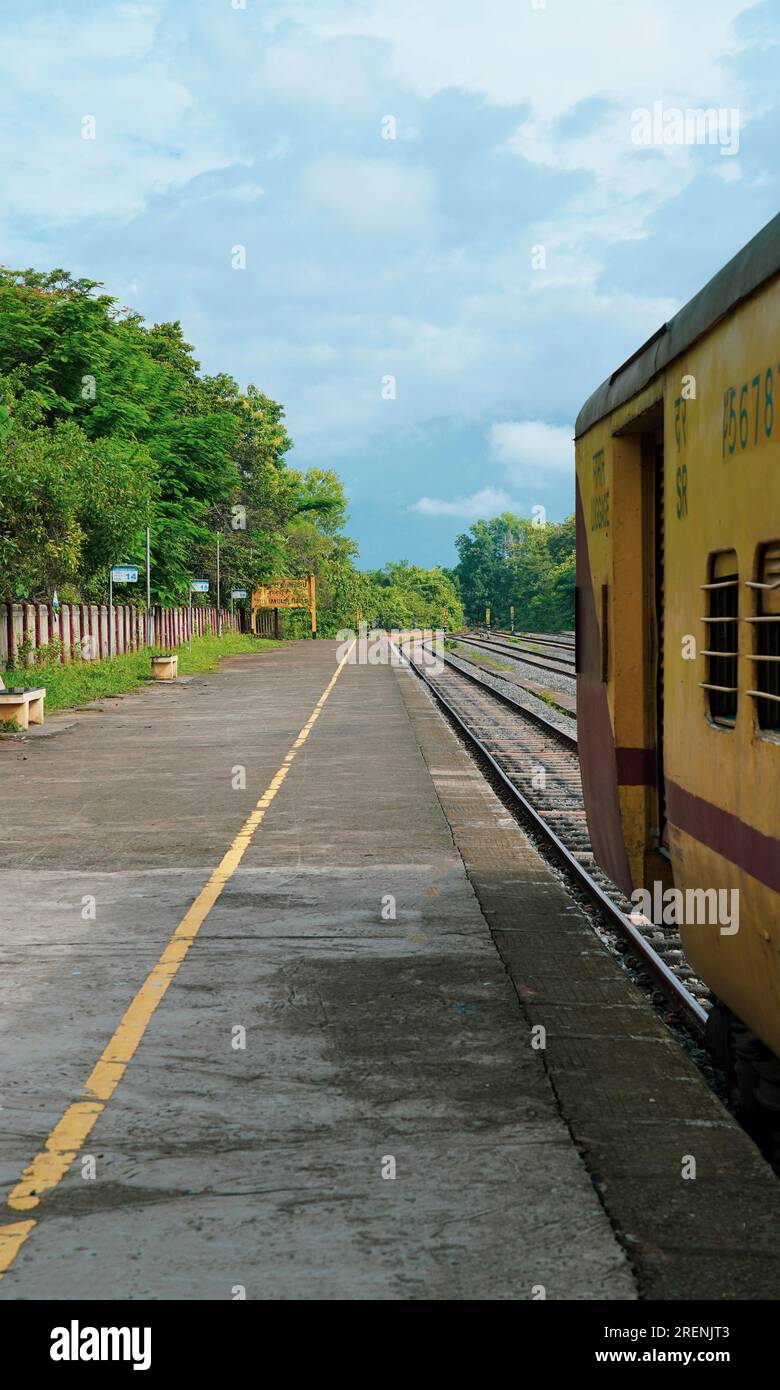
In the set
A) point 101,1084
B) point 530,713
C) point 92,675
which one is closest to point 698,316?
point 101,1084

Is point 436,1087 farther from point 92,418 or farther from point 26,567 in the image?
point 92,418

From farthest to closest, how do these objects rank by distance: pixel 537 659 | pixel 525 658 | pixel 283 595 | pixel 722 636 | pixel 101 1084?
pixel 283 595 < pixel 525 658 < pixel 537 659 < pixel 101 1084 < pixel 722 636

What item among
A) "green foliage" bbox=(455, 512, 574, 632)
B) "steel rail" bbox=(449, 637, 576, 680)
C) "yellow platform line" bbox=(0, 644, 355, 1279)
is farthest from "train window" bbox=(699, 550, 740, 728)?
"green foliage" bbox=(455, 512, 574, 632)

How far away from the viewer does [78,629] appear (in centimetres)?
3712

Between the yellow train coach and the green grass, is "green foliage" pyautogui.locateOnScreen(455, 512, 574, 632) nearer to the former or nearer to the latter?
the green grass

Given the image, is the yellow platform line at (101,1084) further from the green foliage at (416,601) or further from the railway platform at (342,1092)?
the green foliage at (416,601)

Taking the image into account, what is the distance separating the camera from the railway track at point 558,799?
8078 mm

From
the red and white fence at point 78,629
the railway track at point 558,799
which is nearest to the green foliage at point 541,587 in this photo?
the red and white fence at point 78,629

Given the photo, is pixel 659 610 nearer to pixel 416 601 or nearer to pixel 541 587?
pixel 541 587

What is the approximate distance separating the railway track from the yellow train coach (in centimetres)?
72

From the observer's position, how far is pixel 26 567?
32500mm

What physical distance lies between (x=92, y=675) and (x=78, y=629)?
3401 millimetres

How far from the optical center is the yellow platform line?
4.62 m

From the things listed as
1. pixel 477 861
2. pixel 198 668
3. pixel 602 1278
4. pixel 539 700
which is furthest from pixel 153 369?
pixel 602 1278
